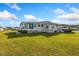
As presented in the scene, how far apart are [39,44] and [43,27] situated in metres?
0.31

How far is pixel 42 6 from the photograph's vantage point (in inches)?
136

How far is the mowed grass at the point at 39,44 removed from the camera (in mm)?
3367

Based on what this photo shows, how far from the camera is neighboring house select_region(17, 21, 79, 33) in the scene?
11.5 feet

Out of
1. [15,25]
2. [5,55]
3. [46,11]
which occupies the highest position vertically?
[46,11]

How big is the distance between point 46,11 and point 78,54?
2.90 ft

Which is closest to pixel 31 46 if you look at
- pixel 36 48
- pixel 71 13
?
pixel 36 48

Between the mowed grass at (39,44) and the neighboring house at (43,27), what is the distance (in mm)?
83

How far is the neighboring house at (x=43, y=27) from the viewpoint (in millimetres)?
3490

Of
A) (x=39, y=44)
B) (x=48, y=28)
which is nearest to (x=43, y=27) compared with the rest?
(x=48, y=28)

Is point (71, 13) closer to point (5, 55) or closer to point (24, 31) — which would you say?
point (24, 31)

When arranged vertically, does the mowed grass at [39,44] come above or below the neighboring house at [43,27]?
below

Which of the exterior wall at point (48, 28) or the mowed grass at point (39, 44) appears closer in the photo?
the mowed grass at point (39, 44)

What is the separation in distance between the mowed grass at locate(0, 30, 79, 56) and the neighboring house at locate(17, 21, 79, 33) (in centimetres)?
8

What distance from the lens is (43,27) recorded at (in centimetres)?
354
